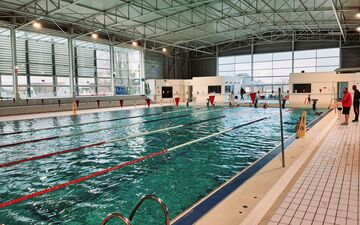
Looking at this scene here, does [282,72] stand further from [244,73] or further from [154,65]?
[154,65]

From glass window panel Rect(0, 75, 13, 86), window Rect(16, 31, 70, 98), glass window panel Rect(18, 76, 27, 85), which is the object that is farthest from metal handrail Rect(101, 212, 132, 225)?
glass window panel Rect(18, 76, 27, 85)

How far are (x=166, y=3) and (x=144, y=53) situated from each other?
12310mm

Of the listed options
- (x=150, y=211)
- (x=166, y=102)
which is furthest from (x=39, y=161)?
(x=166, y=102)

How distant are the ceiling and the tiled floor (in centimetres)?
1359

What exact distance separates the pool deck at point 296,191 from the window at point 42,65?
21171mm

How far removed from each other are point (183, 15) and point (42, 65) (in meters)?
12.2

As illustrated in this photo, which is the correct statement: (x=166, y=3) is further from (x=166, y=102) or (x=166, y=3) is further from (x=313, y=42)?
(x=313, y=42)

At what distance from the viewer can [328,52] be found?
29.6 metres

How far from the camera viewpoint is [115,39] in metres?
28.5

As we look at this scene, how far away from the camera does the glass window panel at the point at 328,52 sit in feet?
96.3

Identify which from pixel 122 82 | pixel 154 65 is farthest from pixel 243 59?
pixel 122 82

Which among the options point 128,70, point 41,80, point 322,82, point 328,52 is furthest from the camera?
point 128,70

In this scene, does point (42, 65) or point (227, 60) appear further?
point (227, 60)

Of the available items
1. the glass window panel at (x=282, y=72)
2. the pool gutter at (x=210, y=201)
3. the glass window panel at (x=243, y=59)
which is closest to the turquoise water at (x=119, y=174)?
the pool gutter at (x=210, y=201)
